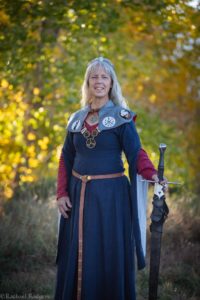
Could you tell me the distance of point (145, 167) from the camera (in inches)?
119

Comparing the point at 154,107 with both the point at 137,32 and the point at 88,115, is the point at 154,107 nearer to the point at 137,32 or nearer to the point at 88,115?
the point at 137,32

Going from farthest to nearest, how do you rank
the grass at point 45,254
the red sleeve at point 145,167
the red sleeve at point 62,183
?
1. the grass at point 45,254
2. the red sleeve at point 62,183
3. the red sleeve at point 145,167

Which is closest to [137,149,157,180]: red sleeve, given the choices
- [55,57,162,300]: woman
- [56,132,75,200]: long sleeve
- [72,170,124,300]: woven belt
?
[55,57,162,300]: woman

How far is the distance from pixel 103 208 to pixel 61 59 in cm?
407

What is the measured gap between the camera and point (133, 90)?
955cm

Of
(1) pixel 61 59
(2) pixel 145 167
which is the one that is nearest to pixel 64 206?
(2) pixel 145 167

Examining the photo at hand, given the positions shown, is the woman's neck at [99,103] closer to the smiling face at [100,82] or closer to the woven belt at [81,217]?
the smiling face at [100,82]

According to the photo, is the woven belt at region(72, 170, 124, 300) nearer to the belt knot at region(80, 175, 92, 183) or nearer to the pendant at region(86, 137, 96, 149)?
the belt knot at region(80, 175, 92, 183)

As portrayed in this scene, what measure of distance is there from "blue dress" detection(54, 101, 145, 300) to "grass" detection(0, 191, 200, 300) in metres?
0.97

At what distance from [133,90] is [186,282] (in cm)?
587

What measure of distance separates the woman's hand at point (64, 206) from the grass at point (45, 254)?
1057mm

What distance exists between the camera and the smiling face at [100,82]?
3271mm

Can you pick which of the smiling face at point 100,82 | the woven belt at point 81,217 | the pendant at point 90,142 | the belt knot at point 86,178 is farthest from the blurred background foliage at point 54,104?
the smiling face at point 100,82

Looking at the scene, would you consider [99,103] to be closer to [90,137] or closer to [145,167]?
[90,137]
